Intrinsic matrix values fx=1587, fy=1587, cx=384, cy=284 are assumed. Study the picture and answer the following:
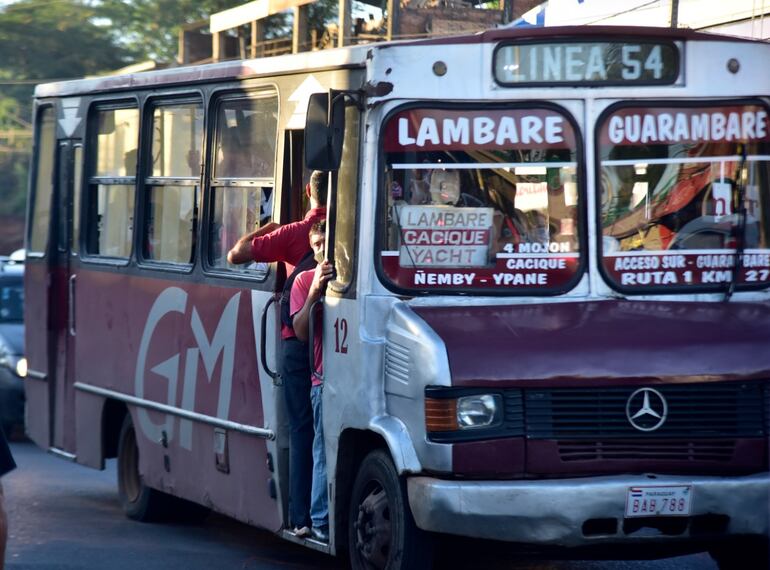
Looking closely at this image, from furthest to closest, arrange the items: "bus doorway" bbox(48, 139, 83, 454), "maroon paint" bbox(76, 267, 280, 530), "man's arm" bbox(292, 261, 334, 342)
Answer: "bus doorway" bbox(48, 139, 83, 454), "maroon paint" bbox(76, 267, 280, 530), "man's arm" bbox(292, 261, 334, 342)

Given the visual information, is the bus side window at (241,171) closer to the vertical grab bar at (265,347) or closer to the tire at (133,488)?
the vertical grab bar at (265,347)

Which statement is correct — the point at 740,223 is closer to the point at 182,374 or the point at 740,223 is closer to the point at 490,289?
the point at 490,289

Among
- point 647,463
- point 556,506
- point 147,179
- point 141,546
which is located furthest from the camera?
point 147,179

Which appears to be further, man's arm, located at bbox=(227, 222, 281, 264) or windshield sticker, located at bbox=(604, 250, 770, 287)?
man's arm, located at bbox=(227, 222, 281, 264)

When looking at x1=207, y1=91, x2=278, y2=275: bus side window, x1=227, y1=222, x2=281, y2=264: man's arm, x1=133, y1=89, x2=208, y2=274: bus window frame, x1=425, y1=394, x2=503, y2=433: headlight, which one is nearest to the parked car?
x1=133, y1=89, x2=208, y2=274: bus window frame

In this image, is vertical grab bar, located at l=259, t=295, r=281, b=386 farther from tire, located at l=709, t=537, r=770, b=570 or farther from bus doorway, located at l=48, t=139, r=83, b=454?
bus doorway, located at l=48, t=139, r=83, b=454

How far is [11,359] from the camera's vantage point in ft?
46.1

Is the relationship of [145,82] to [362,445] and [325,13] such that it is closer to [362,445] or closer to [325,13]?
[362,445]

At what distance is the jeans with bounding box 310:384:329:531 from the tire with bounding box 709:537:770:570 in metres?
1.81

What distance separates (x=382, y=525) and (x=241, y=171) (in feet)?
8.31

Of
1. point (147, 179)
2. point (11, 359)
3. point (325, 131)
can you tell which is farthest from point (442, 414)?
point (11, 359)

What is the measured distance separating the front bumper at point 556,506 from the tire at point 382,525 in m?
0.22

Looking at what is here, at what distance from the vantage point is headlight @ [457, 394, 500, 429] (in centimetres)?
639

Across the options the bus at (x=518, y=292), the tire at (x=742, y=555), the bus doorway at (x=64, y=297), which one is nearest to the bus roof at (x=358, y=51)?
the bus at (x=518, y=292)
